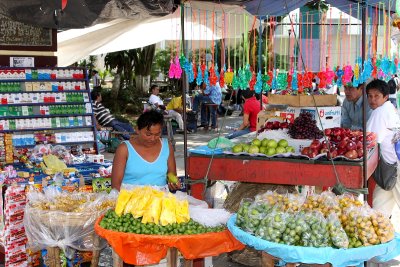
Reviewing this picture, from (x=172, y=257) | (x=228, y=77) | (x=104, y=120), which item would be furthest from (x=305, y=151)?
(x=104, y=120)

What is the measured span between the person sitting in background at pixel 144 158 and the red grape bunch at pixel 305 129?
1415 mm

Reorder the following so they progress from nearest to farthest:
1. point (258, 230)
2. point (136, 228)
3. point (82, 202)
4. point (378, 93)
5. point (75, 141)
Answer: point (258, 230), point (136, 228), point (82, 202), point (378, 93), point (75, 141)

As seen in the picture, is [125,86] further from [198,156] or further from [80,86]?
[198,156]

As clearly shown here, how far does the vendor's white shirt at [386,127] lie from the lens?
588cm

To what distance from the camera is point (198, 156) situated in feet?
16.9

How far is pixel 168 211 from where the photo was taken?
3.76 m

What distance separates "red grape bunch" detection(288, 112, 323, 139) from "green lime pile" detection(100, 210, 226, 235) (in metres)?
1.98

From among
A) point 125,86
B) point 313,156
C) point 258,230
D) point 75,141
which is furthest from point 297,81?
point 125,86

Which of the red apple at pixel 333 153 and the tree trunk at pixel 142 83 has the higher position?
the tree trunk at pixel 142 83

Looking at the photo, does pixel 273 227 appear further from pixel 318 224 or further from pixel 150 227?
pixel 150 227

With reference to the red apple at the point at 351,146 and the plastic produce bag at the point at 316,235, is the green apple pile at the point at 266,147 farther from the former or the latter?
the plastic produce bag at the point at 316,235

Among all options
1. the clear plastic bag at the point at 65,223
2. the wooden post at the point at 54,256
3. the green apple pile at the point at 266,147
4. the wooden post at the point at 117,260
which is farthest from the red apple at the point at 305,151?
the wooden post at the point at 54,256

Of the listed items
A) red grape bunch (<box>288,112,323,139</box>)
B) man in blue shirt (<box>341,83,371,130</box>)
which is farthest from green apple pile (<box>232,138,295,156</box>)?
man in blue shirt (<box>341,83,371,130</box>)

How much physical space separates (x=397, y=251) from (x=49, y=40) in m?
6.99
